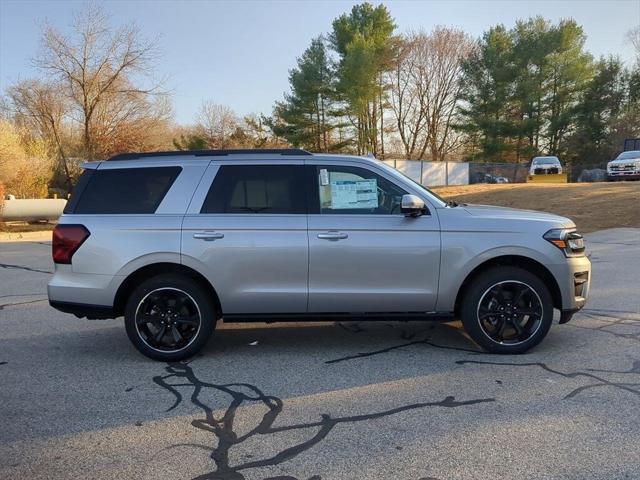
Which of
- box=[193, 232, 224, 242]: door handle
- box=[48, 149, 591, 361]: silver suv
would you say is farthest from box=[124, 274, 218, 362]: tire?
box=[193, 232, 224, 242]: door handle

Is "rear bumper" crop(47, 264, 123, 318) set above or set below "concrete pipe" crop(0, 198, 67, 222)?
below

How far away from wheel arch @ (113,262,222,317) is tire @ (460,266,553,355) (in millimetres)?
2380

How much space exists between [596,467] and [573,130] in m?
49.5

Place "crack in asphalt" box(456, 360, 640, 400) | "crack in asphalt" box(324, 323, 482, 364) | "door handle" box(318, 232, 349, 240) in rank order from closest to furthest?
1. "crack in asphalt" box(456, 360, 640, 400)
2. "door handle" box(318, 232, 349, 240)
3. "crack in asphalt" box(324, 323, 482, 364)

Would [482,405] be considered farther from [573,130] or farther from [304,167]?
[573,130]

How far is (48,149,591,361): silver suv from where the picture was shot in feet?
15.9

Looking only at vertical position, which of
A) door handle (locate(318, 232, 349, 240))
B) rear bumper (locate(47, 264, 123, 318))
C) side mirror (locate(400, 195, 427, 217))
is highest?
side mirror (locate(400, 195, 427, 217))

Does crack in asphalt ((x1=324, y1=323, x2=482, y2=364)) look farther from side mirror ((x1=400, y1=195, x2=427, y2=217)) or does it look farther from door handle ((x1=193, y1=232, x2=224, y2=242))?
door handle ((x1=193, y1=232, x2=224, y2=242))

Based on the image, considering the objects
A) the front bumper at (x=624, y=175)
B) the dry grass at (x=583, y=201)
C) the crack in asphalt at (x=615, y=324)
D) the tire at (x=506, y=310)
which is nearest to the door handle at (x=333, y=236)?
the tire at (x=506, y=310)

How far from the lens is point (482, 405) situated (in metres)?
3.88

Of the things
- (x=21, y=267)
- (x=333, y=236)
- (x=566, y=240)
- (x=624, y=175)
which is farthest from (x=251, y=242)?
(x=624, y=175)

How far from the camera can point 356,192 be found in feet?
16.3

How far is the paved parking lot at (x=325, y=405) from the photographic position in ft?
10.3

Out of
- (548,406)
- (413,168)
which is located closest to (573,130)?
(413,168)
